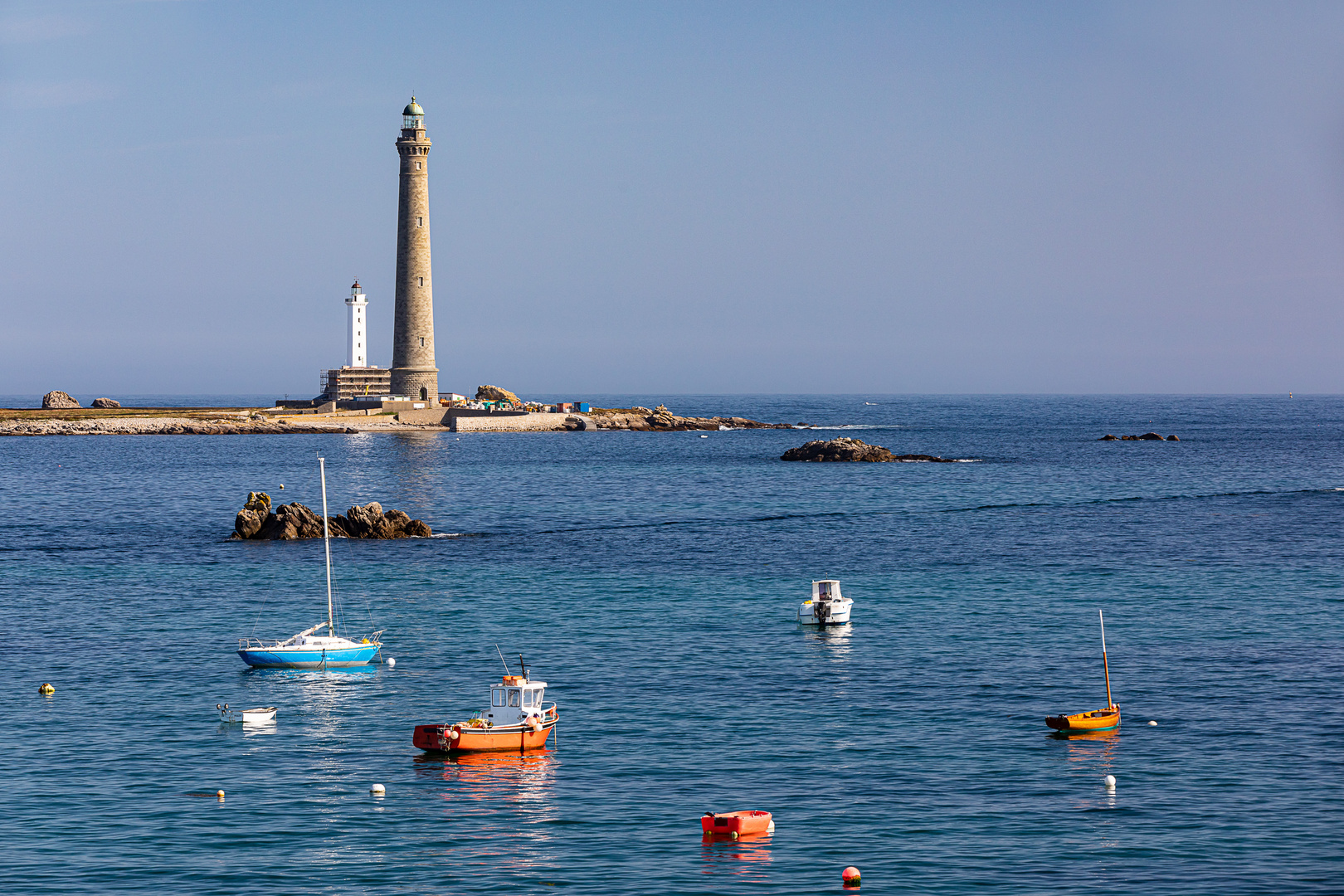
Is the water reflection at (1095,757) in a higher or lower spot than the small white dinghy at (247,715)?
lower

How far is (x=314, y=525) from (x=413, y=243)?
98218 mm

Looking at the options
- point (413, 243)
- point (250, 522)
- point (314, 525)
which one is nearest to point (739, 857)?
point (314, 525)

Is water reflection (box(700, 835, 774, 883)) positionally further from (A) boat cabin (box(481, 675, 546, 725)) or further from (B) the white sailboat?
(B) the white sailboat

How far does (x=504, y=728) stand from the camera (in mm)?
36344

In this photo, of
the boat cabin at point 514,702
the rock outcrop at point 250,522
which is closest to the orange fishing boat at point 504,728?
the boat cabin at point 514,702

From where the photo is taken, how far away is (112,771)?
113ft

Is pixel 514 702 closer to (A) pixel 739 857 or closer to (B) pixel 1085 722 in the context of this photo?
(A) pixel 739 857

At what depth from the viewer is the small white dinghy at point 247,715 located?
39.0 meters

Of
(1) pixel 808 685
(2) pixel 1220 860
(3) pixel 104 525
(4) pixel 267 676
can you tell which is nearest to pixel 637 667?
(1) pixel 808 685

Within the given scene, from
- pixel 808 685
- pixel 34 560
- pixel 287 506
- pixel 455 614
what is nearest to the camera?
pixel 808 685

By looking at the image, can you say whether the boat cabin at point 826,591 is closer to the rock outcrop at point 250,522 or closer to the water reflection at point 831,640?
the water reflection at point 831,640

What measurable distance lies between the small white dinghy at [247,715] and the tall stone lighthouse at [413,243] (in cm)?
14332

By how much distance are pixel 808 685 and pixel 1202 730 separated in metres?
12.2

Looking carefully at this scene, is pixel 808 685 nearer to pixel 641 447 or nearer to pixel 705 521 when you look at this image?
pixel 705 521
